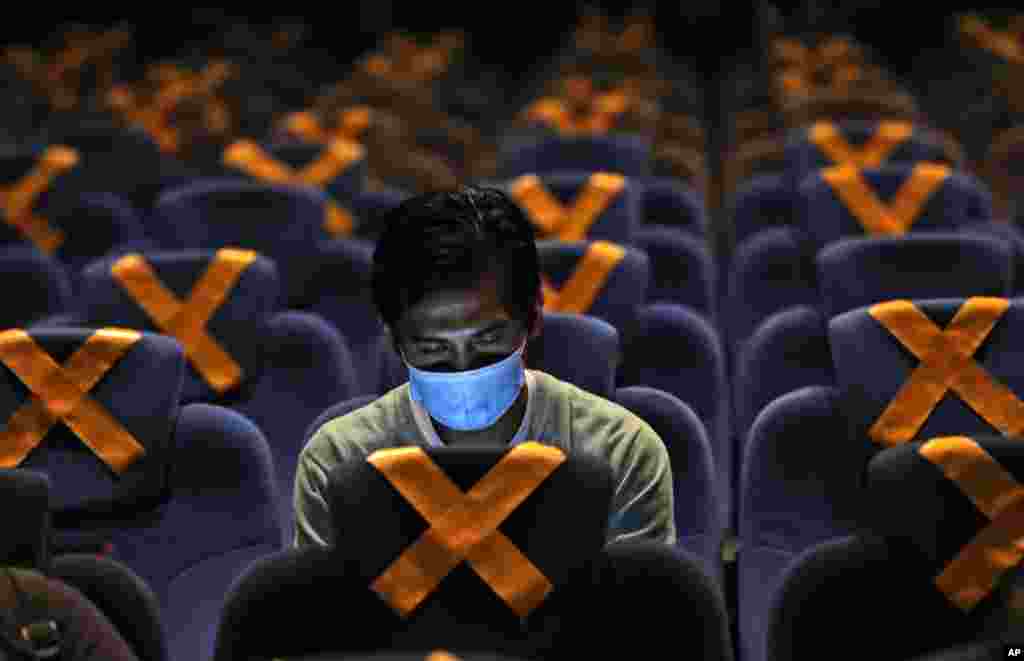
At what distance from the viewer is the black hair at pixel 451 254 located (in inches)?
69.6

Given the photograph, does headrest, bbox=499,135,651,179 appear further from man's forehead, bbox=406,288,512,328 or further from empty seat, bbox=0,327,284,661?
man's forehead, bbox=406,288,512,328

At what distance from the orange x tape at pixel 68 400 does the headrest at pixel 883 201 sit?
1.69 meters

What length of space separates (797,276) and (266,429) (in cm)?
124

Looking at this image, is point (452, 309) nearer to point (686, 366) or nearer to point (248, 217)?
point (686, 366)

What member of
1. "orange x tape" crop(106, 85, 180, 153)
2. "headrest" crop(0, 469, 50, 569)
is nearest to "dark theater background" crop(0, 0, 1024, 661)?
"headrest" crop(0, 469, 50, 569)

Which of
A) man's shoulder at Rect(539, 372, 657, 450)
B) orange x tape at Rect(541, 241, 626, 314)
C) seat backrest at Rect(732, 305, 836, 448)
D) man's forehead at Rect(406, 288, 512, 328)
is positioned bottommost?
seat backrest at Rect(732, 305, 836, 448)

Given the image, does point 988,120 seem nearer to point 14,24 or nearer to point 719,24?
point 719,24

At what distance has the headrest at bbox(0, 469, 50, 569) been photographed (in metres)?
1.63

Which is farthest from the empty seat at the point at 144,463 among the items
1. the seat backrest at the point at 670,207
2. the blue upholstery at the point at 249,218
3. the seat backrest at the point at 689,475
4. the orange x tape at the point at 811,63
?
the orange x tape at the point at 811,63

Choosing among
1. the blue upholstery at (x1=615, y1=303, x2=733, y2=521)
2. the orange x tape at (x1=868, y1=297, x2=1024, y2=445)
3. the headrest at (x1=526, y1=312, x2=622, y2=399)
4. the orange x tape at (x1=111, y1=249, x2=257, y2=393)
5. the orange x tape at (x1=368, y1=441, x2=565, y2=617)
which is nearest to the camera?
the orange x tape at (x1=368, y1=441, x2=565, y2=617)

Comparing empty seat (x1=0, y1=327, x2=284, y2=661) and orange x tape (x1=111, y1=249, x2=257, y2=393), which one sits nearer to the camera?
empty seat (x1=0, y1=327, x2=284, y2=661)

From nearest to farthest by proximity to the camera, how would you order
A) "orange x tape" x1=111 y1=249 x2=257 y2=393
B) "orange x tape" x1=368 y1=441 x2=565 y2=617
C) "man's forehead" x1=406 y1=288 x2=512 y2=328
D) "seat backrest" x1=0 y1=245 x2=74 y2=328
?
"orange x tape" x1=368 y1=441 x2=565 y2=617 → "man's forehead" x1=406 y1=288 x2=512 y2=328 → "orange x tape" x1=111 y1=249 x2=257 y2=393 → "seat backrest" x1=0 y1=245 x2=74 y2=328

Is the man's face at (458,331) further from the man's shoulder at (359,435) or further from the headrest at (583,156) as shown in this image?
the headrest at (583,156)

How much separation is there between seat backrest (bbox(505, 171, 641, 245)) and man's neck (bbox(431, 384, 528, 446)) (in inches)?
53.4
